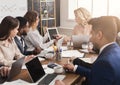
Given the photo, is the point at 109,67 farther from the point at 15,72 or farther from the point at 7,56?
the point at 7,56

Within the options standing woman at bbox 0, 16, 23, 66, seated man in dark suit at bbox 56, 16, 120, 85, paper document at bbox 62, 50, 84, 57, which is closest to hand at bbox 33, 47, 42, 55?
paper document at bbox 62, 50, 84, 57

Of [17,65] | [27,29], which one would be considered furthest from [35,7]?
[17,65]

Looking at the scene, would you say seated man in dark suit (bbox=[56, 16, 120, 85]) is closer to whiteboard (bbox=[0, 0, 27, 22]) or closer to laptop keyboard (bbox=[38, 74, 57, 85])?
laptop keyboard (bbox=[38, 74, 57, 85])

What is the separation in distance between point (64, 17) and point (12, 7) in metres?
1.52

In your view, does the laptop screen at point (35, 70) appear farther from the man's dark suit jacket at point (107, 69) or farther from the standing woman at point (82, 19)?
the standing woman at point (82, 19)

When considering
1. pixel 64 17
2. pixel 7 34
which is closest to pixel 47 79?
pixel 7 34

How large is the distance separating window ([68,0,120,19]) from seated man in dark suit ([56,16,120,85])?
3.22m

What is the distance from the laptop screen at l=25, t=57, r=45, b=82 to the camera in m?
2.10

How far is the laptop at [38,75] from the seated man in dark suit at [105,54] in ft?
0.70

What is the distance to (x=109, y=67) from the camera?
1.59m

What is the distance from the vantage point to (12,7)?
171 inches

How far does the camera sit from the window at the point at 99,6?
4.95m

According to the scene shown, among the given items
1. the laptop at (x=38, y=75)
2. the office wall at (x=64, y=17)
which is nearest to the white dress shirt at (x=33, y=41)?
the laptop at (x=38, y=75)

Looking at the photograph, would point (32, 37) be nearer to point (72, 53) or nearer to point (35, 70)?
point (72, 53)
